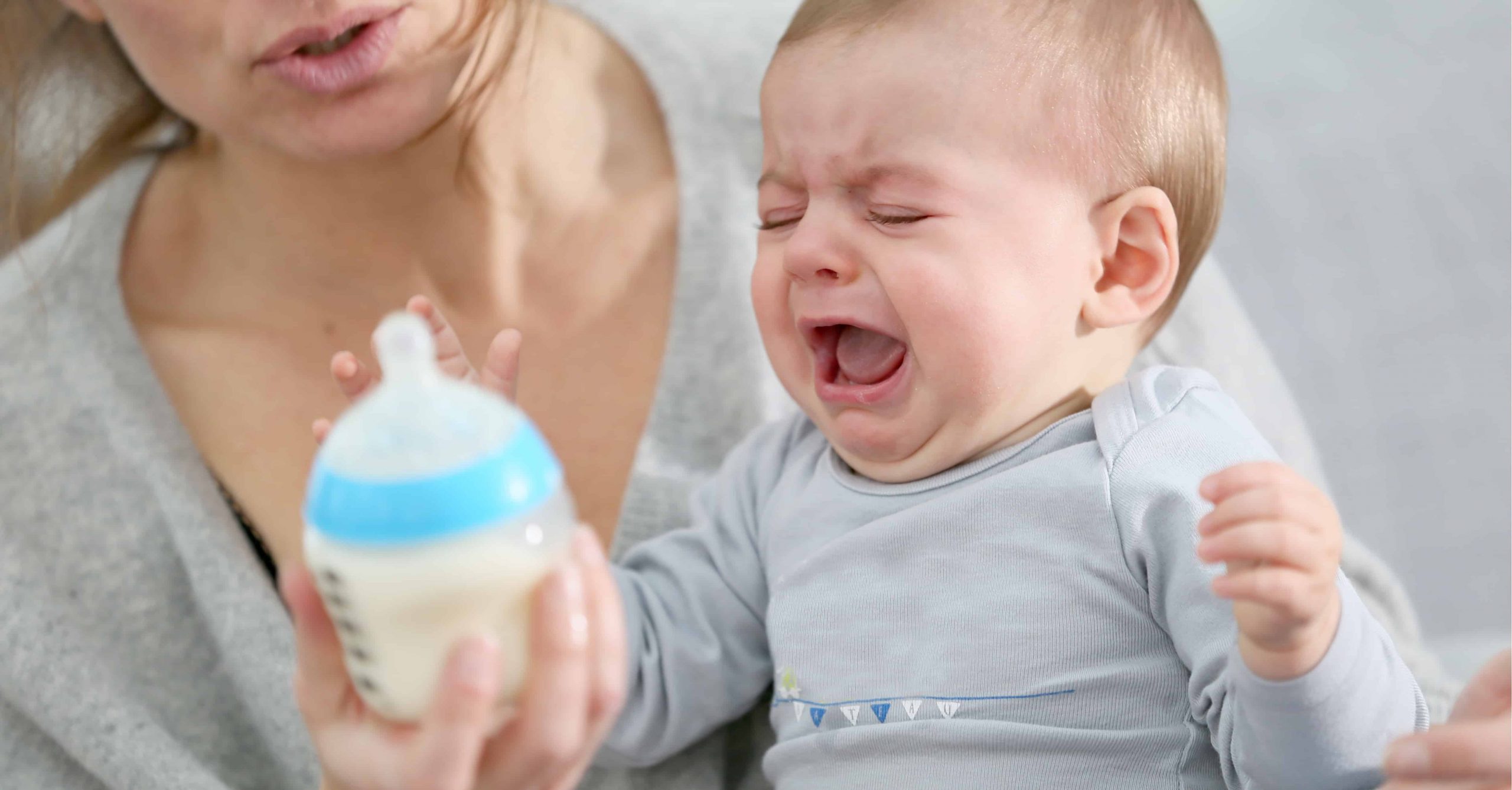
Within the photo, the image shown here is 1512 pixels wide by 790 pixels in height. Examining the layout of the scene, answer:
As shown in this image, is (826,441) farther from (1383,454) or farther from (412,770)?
(1383,454)

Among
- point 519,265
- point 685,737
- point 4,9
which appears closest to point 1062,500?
point 685,737

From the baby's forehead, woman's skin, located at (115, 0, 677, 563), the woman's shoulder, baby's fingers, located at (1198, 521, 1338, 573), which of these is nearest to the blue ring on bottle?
baby's fingers, located at (1198, 521, 1338, 573)

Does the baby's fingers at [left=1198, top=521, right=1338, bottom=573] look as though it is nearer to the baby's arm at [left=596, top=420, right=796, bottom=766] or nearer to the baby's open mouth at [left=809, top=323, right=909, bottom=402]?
the baby's open mouth at [left=809, top=323, right=909, bottom=402]

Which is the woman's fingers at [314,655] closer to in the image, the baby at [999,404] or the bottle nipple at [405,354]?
the bottle nipple at [405,354]

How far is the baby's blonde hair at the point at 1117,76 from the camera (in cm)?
108

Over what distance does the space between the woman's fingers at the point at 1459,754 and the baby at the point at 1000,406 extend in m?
0.09

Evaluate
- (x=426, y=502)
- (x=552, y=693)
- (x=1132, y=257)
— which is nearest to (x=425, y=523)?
(x=426, y=502)

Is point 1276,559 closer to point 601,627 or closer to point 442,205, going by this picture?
point 601,627

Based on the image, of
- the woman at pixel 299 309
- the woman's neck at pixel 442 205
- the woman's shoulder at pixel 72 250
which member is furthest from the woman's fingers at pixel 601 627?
the woman's shoulder at pixel 72 250

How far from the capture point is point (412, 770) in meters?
0.69

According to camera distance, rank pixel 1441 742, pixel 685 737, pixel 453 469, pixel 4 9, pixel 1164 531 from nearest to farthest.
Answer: pixel 453 469 → pixel 1441 742 → pixel 1164 531 → pixel 685 737 → pixel 4 9

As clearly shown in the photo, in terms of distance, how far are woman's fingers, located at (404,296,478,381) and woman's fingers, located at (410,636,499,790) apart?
1.70ft

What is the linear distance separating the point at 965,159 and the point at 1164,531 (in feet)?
1.06

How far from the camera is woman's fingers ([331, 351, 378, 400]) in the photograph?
110 centimetres
